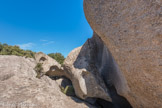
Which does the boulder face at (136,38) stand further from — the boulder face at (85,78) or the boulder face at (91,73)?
the boulder face at (85,78)

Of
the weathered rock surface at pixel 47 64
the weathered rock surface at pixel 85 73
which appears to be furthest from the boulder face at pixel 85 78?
the weathered rock surface at pixel 47 64

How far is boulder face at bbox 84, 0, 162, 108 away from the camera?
4297mm

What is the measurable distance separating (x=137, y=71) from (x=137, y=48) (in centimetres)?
127

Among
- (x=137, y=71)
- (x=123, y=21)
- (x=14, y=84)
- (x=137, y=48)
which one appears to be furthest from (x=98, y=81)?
(x=14, y=84)

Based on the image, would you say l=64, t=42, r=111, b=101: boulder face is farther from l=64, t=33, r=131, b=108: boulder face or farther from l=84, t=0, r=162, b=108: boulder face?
l=84, t=0, r=162, b=108: boulder face

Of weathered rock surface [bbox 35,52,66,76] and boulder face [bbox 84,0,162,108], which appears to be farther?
weathered rock surface [bbox 35,52,66,76]

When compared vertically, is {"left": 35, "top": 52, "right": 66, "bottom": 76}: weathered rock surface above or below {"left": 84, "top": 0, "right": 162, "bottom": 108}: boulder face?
above

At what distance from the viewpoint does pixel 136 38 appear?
4.80 meters

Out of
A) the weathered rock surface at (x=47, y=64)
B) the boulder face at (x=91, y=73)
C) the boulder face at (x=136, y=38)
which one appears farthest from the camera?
the weathered rock surface at (x=47, y=64)

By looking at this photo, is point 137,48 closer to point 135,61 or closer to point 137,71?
point 135,61

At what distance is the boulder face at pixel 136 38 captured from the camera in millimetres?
4297

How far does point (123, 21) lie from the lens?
5.08 meters

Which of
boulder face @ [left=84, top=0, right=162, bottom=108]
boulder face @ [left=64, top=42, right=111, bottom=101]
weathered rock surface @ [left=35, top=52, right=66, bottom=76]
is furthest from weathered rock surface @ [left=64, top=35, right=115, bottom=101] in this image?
weathered rock surface @ [left=35, top=52, right=66, bottom=76]

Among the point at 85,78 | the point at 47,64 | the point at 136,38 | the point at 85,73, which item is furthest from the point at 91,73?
the point at 47,64
